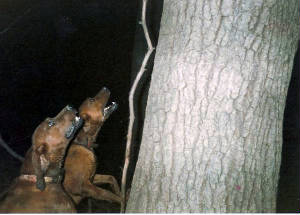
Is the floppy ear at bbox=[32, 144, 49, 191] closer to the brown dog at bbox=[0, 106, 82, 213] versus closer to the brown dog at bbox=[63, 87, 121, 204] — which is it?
the brown dog at bbox=[0, 106, 82, 213]

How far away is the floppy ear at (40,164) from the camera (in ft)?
10.2

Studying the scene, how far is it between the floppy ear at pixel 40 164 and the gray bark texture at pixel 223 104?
143 cm

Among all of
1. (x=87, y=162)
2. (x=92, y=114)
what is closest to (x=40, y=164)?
(x=87, y=162)

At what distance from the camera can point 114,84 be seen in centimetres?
798

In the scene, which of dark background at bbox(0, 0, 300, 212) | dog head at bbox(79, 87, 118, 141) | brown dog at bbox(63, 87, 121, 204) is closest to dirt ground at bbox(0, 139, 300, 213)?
dark background at bbox(0, 0, 300, 212)

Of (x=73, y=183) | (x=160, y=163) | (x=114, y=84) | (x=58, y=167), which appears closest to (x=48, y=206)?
(x=58, y=167)

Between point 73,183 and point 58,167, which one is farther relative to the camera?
point 73,183

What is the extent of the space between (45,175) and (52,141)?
0.36 metres

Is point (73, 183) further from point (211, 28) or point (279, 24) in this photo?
point (279, 24)

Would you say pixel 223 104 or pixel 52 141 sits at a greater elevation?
pixel 223 104

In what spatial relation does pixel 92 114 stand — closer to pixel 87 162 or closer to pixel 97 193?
pixel 87 162

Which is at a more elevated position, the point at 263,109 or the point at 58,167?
the point at 263,109

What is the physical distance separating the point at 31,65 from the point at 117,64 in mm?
2181

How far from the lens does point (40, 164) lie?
10.5ft
